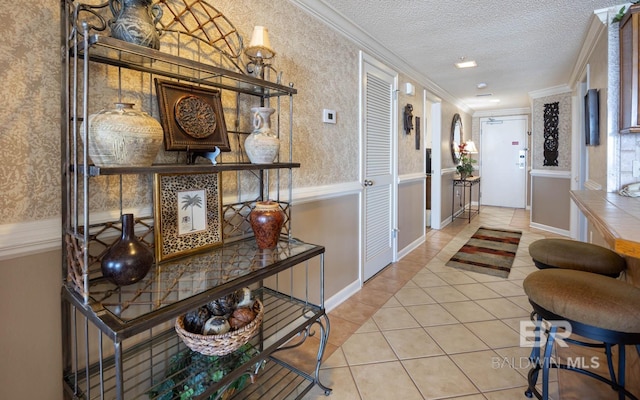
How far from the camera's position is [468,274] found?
340 centimetres

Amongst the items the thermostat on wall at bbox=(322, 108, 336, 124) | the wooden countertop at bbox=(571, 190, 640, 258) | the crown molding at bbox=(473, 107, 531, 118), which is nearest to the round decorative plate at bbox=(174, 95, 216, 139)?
the thermostat on wall at bbox=(322, 108, 336, 124)

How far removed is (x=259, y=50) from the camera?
5.43ft

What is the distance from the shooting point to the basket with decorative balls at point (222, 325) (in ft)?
4.08

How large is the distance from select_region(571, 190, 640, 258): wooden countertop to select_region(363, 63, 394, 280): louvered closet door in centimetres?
161

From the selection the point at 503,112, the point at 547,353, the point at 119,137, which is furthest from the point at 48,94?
the point at 503,112

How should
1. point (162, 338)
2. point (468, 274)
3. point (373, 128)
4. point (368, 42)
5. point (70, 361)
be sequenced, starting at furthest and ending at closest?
point (468, 274) → point (373, 128) → point (368, 42) → point (162, 338) → point (70, 361)

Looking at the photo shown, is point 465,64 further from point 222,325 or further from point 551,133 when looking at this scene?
point 222,325

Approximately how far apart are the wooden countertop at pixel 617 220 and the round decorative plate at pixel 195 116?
1481mm

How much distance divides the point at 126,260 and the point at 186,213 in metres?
0.39

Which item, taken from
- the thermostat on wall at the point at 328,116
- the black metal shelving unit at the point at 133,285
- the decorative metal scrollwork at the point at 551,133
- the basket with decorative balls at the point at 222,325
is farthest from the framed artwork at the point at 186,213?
the decorative metal scrollwork at the point at 551,133

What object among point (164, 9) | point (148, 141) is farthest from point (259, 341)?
point (164, 9)

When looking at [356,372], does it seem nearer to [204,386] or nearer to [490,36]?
[204,386]

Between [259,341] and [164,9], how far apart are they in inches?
66.9

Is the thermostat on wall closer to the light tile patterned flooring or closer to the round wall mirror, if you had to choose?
the light tile patterned flooring
